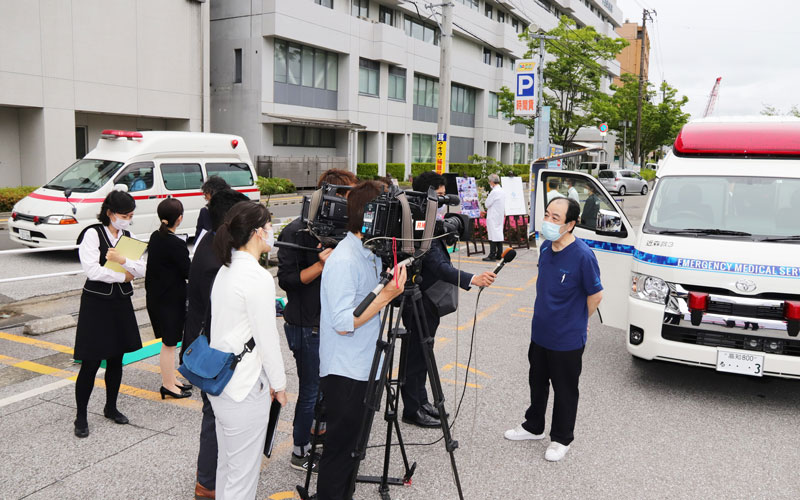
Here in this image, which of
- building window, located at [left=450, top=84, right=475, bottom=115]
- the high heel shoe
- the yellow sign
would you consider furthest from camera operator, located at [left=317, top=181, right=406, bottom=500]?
building window, located at [left=450, top=84, right=475, bottom=115]

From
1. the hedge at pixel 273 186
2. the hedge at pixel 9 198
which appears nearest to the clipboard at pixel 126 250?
the hedge at pixel 9 198

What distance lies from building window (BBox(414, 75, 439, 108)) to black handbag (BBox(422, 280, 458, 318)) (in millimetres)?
36484

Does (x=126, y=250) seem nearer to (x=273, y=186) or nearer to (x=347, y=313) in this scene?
(x=347, y=313)

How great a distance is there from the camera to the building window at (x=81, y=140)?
24.3 meters

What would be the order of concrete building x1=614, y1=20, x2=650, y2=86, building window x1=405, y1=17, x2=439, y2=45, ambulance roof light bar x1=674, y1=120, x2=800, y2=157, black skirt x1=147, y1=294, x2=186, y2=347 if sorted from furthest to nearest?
concrete building x1=614, y1=20, x2=650, y2=86, building window x1=405, y1=17, x2=439, y2=45, ambulance roof light bar x1=674, y1=120, x2=800, y2=157, black skirt x1=147, y1=294, x2=186, y2=347

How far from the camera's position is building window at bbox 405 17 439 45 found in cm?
3891

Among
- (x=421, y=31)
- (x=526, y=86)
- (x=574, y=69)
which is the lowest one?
(x=526, y=86)

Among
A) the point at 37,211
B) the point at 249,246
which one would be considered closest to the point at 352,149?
the point at 37,211

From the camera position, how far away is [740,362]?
5.40 meters

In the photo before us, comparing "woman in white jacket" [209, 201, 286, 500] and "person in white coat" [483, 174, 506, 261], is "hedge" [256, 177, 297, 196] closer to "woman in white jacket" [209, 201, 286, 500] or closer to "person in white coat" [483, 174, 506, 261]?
"person in white coat" [483, 174, 506, 261]

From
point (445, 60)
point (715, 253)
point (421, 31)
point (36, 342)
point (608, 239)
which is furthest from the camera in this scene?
point (421, 31)

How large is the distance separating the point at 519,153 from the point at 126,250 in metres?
54.2

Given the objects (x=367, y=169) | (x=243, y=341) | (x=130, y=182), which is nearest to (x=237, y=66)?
(x=367, y=169)

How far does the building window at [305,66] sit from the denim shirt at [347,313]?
2815 cm
